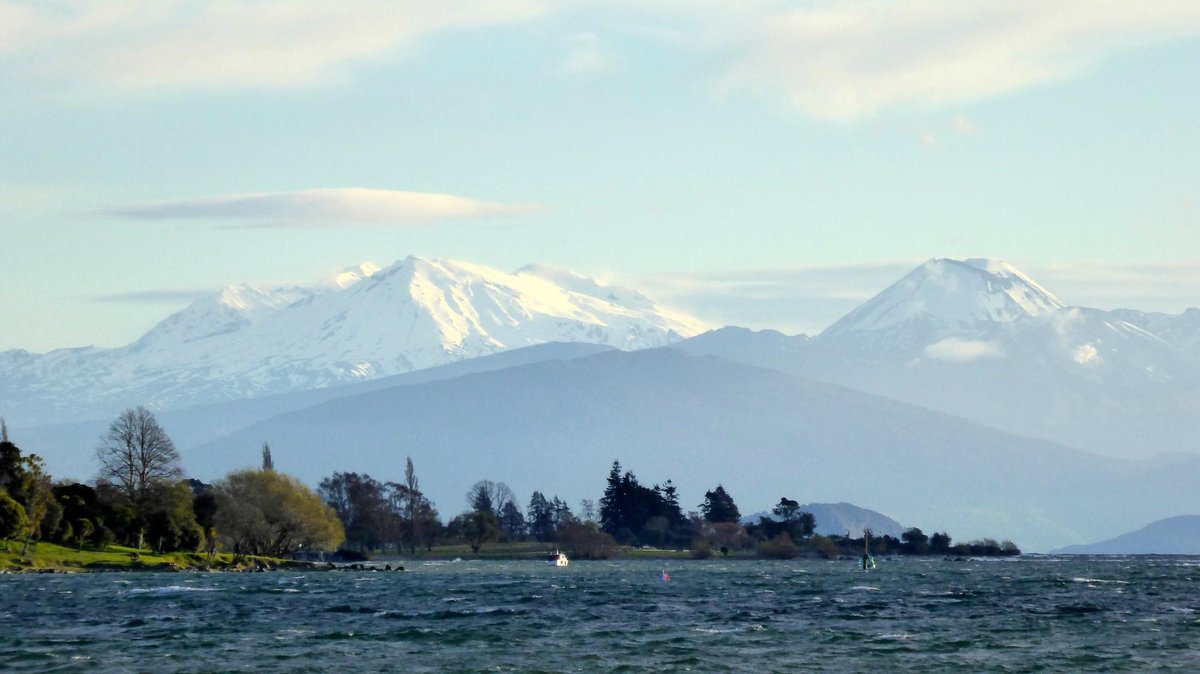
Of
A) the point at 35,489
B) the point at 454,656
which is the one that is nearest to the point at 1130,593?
the point at 454,656

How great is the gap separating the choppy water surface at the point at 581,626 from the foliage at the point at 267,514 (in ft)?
118

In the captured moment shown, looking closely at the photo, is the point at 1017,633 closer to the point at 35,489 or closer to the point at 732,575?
the point at 732,575

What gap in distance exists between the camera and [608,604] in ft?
373

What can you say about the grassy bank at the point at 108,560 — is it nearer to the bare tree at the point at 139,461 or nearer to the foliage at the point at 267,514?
the foliage at the point at 267,514

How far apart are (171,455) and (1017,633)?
13005cm

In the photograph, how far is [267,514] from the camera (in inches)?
7269

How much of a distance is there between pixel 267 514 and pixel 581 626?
3810 inches

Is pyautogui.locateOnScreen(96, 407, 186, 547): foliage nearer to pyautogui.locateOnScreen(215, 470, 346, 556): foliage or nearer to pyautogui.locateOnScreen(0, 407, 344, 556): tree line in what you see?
pyautogui.locateOnScreen(0, 407, 344, 556): tree line

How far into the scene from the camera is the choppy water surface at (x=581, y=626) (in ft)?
247

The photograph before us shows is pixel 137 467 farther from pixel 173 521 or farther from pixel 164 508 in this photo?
pixel 173 521

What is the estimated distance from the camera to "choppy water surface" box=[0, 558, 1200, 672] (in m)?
75.4

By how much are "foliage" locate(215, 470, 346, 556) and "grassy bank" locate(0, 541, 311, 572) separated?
4.10m

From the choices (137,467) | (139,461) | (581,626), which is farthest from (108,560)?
(581,626)

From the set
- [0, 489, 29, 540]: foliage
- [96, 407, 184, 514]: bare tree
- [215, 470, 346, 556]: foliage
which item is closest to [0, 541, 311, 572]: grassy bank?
[0, 489, 29, 540]: foliage
